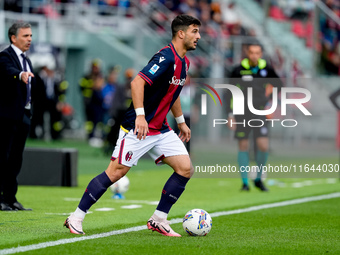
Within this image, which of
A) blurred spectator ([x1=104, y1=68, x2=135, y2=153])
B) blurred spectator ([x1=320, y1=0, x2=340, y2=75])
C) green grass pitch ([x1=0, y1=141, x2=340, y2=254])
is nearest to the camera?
Answer: green grass pitch ([x1=0, y1=141, x2=340, y2=254])

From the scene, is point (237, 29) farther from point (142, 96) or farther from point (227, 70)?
point (142, 96)

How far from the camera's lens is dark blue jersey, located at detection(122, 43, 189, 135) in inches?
272

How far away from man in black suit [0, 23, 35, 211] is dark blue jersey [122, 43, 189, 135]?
208 cm

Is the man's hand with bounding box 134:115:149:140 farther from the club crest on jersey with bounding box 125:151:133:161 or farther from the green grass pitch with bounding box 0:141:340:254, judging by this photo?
the green grass pitch with bounding box 0:141:340:254

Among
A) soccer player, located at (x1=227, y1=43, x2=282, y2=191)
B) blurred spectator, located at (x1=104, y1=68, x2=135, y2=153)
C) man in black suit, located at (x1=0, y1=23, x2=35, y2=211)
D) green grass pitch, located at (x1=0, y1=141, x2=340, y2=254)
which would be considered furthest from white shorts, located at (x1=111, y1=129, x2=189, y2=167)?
blurred spectator, located at (x1=104, y1=68, x2=135, y2=153)

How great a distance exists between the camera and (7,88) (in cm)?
880

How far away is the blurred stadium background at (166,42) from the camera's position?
913 inches

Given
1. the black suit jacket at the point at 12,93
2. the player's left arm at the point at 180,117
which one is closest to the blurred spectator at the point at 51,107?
the black suit jacket at the point at 12,93

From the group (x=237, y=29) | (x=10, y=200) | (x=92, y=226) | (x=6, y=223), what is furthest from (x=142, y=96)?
(x=237, y=29)

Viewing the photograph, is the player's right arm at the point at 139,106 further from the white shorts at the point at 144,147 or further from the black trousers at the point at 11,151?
the black trousers at the point at 11,151

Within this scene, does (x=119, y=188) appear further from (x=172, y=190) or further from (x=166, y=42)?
(x=166, y=42)

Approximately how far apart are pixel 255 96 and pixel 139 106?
5656mm

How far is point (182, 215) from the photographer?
29.2ft

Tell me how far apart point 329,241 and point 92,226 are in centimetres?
230
